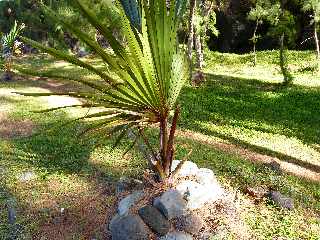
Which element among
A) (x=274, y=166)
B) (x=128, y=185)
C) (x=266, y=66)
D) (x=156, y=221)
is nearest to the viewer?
(x=156, y=221)

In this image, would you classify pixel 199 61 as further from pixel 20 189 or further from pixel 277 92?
pixel 20 189

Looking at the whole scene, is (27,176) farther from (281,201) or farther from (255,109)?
(255,109)

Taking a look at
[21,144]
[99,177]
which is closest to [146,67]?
[99,177]

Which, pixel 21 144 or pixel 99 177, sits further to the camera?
pixel 21 144

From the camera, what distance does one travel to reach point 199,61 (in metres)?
29.3

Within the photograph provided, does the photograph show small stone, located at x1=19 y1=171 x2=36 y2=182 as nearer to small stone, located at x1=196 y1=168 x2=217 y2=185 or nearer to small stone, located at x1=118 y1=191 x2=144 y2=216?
small stone, located at x1=118 y1=191 x2=144 y2=216

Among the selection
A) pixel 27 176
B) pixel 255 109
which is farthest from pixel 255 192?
pixel 255 109

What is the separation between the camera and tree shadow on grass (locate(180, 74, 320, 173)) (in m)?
17.6

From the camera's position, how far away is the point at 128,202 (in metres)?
8.77

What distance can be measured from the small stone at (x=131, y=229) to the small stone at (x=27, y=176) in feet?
13.4

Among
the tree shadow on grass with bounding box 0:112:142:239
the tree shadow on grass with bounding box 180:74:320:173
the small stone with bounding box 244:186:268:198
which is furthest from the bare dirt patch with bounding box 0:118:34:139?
the small stone with bounding box 244:186:268:198

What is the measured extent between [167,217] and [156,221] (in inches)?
8.0

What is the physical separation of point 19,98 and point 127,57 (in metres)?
18.3

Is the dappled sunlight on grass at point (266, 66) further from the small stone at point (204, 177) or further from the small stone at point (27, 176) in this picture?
the small stone at point (204, 177)
